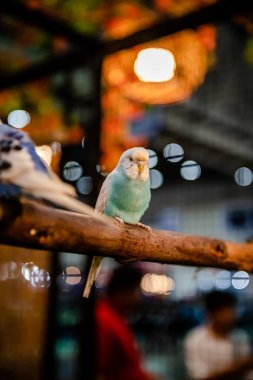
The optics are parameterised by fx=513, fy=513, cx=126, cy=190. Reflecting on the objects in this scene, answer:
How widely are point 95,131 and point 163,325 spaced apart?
336 centimetres

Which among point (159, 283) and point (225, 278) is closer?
point (225, 278)

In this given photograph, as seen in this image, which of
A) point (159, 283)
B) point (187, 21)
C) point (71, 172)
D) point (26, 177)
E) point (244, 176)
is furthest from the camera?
point (159, 283)

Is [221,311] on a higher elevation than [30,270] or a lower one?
lower

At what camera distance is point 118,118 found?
11.6 feet

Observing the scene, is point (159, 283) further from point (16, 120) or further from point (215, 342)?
point (16, 120)

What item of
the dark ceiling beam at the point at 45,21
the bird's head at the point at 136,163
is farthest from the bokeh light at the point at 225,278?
the dark ceiling beam at the point at 45,21

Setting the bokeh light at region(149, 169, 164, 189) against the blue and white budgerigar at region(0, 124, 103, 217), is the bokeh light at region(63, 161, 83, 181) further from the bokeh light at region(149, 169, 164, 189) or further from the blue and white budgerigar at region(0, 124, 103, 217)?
the blue and white budgerigar at region(0, 124, 103, 217)

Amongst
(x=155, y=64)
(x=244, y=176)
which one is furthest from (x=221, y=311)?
(x=155, y=64)

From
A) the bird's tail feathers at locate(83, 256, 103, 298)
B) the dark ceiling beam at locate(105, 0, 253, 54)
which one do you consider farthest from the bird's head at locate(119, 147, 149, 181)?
the dark ceiling beam at locate(105, 0, 253, 54)

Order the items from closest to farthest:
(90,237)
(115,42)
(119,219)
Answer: (90,237) < (119,219) < (115,42)

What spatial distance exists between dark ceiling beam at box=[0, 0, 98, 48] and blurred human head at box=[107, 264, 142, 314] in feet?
3.63

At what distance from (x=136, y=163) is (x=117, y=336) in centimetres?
164

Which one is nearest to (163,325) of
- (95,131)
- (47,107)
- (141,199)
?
(47,107)

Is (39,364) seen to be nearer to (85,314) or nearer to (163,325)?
(85,314)
